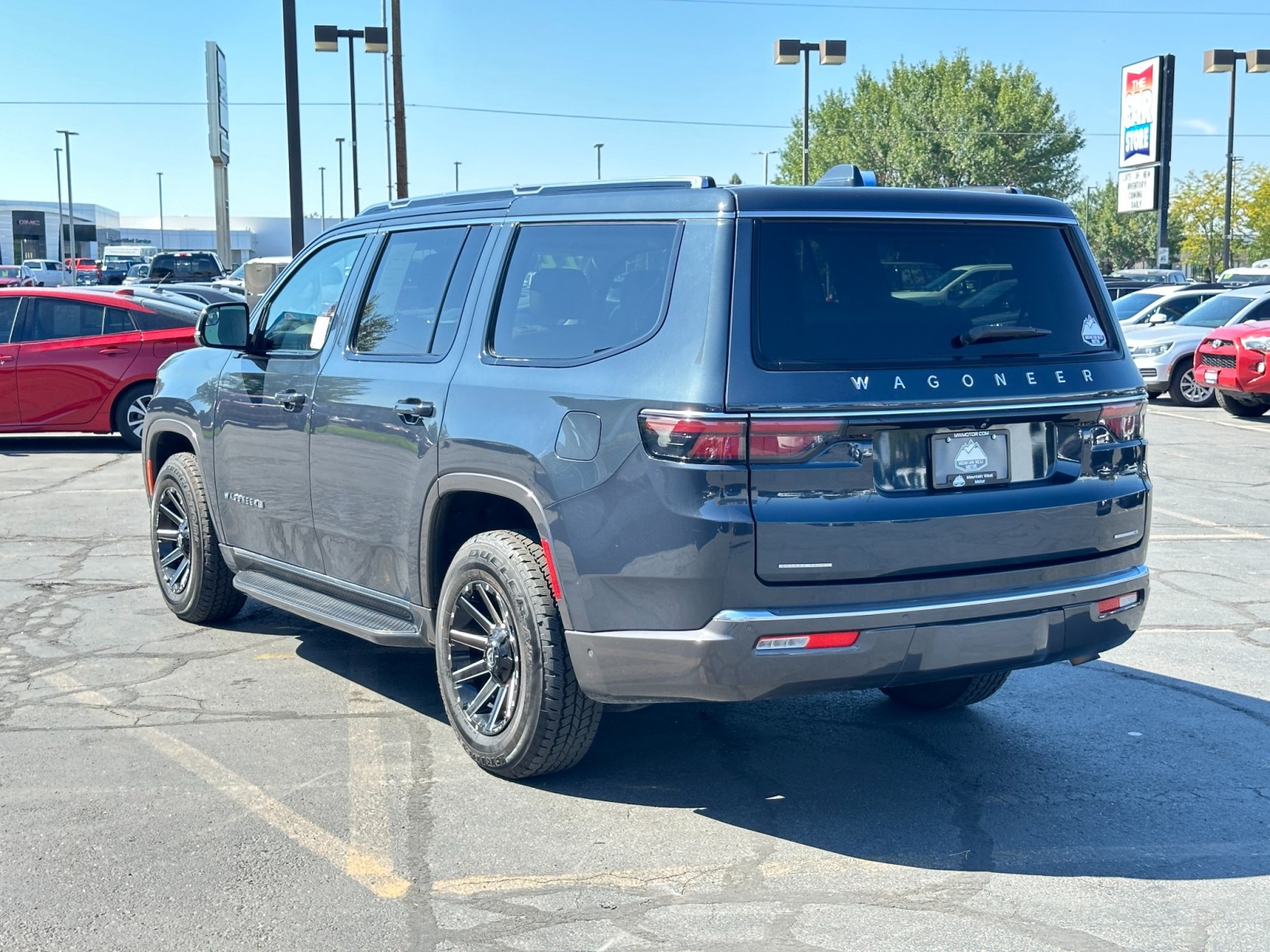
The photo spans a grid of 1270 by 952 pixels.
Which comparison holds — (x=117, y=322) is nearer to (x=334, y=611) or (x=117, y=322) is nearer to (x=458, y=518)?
(x=334, y=611)

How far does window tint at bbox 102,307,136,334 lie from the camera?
1443 centimetres

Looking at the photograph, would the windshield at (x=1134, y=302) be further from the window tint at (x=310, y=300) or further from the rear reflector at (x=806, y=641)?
the rear reflector at (x=806, y=641)

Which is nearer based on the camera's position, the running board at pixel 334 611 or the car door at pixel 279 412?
the running board at pixel 334 611

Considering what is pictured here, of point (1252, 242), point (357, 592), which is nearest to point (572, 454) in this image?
point (357, 592)

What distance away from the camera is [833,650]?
3.96 m

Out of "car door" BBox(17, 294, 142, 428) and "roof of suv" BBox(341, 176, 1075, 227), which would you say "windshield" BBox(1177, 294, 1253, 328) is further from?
"roof of suv" BBox(341, 176, 1075, 227)

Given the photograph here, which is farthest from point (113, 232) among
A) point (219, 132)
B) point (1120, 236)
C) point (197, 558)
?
point (197, 558)

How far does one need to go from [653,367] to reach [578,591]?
0.70m

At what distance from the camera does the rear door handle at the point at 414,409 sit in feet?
15.8

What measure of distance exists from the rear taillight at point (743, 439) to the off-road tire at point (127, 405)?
11677 millimetres

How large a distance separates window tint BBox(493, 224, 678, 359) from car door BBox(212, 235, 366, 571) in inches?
44.9

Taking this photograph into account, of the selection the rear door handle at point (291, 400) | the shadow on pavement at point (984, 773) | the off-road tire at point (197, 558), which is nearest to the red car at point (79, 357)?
the off-road tire at point (197, 558)

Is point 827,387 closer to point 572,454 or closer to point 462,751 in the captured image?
point 572,454

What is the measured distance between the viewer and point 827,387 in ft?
12.9
